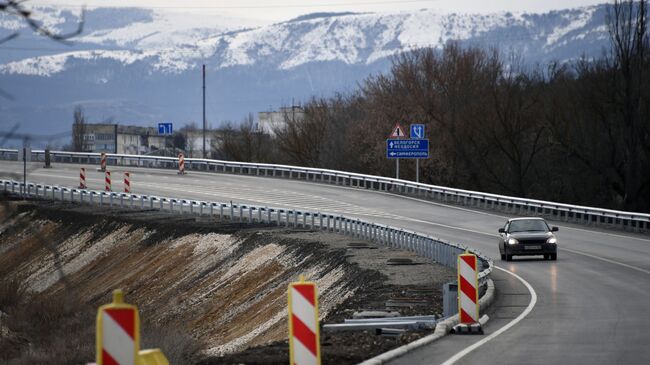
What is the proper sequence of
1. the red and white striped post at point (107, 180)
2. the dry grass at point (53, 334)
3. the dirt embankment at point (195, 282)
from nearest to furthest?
the dirt embankment at point (195, 282), the dry grass at point (53, 334), the red and white striped post at point (107, 180)

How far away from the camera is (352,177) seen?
75000 mm

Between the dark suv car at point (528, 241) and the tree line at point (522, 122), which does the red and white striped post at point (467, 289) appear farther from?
the tree line at point (522, 122)

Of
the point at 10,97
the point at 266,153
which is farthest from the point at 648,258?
the point at 266,153

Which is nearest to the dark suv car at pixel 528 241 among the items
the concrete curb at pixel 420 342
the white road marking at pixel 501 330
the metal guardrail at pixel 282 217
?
the metal guardrail at pixel 282 217

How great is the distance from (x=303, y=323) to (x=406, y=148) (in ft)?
176

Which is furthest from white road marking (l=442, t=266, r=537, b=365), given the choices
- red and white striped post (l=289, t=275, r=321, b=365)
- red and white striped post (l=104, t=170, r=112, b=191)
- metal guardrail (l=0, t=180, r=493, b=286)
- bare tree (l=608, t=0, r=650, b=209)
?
red and white striped post (l=104, t=170, r=112, b=191)

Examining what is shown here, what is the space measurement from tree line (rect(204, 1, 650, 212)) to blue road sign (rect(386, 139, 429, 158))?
10112mm

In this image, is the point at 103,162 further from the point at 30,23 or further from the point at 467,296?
the point at 30,23

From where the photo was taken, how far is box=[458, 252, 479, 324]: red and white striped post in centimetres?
1927

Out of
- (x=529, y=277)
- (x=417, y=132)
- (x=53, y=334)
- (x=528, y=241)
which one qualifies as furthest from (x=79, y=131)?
(x=529, y=277)

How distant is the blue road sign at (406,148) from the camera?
2571 inches

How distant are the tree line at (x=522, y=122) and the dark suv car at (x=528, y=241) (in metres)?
24.4

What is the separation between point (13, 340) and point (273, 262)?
13.2m

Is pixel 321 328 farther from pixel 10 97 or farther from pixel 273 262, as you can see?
pixel 273 262
